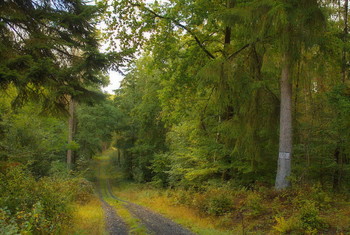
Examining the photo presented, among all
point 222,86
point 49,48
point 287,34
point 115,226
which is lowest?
point 115,226

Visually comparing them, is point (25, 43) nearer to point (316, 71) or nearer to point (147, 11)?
point (147, 11)

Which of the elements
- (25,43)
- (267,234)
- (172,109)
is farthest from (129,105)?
(267,234)

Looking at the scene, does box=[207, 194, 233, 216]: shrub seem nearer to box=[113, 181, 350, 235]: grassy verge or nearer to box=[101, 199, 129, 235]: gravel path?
box=[113, 181, 350, 235]: grassy verge

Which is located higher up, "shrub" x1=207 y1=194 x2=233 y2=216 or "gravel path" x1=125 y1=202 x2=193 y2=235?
"shrub" x1=207 y1=194 x2=233 y2=216

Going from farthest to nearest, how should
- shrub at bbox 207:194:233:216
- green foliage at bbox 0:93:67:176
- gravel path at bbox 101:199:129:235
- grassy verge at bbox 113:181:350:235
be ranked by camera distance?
green foliage at bbox 0:93:67:176 → shrub at bbox 207:194:233:216 → gravel path at bbox 101:199:129:235 → grassy verge at bbox 113:181:350:235

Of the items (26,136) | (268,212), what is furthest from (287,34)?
(26,136)

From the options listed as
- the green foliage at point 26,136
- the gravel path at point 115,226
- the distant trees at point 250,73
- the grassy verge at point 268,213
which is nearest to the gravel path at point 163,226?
the grassy verge at point 268,213

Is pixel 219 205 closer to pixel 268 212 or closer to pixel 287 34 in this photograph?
pixel 268 212

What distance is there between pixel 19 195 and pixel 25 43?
174 inches

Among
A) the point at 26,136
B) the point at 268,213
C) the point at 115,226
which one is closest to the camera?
the point at 268,213

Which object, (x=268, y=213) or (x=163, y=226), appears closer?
(x=268, y=213)

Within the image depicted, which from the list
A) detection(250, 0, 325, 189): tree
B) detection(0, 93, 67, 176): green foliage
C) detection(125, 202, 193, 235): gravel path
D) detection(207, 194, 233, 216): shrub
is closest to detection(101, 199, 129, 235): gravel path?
detection(125, 202, 193, 235): gravel path

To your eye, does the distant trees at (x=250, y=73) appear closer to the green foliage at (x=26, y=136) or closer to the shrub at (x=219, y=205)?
the shrub at (x=219, y=205)

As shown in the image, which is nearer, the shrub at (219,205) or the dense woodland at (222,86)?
the dense woodland at (222,86)
